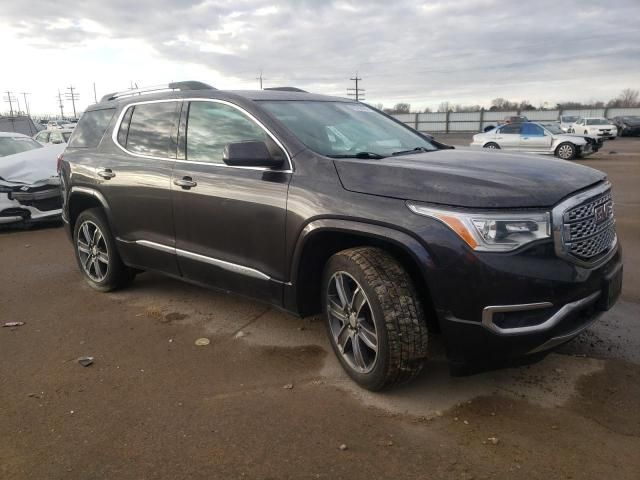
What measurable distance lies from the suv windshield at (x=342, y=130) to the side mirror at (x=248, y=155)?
0.29m

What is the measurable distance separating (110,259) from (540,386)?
384 centimetres

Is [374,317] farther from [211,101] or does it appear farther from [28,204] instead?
[28,204]

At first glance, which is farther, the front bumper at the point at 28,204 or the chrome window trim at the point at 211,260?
the front bumper at the point at 28,204

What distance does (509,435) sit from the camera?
2.80 metres

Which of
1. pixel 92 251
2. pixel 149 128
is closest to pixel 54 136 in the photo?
pixel 92 251

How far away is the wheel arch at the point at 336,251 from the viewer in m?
2.87

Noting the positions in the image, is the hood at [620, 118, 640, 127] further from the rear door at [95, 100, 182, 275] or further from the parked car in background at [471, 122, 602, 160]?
the rear door at [95, 100, 182, 275]

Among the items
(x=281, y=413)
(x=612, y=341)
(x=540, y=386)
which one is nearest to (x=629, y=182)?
(x=612, y=341)

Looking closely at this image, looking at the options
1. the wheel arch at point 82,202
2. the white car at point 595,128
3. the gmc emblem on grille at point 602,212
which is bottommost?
the white car at point 595,128

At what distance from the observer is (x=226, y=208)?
12.4 ft

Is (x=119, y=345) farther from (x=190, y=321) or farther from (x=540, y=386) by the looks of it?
(x=540, y=386)

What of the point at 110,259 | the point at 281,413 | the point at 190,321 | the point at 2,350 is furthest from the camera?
the point at 110,259

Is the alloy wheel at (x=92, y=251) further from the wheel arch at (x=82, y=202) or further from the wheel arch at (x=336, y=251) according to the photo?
the wheel arch at (x=336, y=251)

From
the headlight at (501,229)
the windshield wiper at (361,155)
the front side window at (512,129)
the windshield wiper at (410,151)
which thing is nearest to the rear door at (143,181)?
the windshield wiper at (361,155)
